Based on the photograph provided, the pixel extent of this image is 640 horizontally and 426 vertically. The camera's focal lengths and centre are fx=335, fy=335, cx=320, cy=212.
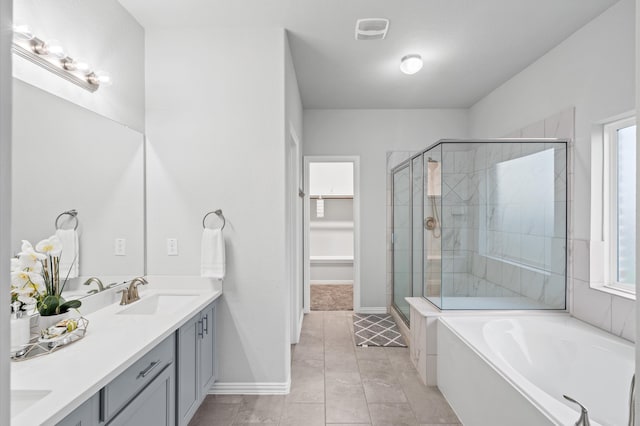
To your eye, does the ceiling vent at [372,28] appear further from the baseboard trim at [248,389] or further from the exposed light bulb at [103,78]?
the baseboard trim at [248,389]

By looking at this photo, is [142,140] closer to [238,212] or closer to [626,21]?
[238,212]

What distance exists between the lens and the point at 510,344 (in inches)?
93.0

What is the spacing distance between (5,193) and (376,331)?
3.65m

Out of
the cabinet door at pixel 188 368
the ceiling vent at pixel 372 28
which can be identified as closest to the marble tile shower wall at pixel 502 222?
the ceiling vent at pixel 372 28

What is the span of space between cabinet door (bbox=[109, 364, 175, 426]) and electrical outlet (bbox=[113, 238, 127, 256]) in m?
0.87

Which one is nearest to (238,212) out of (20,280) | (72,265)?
(72,265)

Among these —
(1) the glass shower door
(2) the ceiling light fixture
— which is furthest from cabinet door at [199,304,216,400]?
(2) the ceiling light fixture

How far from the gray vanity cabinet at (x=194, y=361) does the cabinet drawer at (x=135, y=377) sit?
0.52 feet

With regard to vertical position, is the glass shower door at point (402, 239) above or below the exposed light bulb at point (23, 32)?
below

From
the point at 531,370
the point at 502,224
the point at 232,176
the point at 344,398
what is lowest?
the point at 344,398

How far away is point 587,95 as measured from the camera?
2434 millimetres

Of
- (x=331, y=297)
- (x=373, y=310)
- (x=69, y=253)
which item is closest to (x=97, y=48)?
(x=69, y=253)

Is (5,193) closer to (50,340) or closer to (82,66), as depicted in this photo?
(50,340)

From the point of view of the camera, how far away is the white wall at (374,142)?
4449 millimetres
